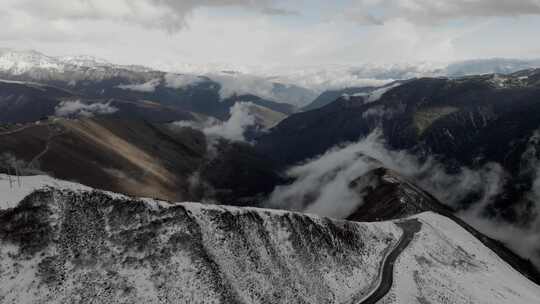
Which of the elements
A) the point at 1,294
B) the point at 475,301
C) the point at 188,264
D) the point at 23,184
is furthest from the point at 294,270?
the point at 23,184

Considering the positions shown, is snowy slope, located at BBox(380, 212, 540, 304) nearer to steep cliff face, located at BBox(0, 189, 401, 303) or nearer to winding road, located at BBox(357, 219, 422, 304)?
winding road, located at BBox(357, 219, 422, 304)

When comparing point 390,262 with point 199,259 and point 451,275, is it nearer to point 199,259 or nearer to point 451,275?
point 451,275

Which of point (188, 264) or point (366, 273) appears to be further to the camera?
point (366, 273)

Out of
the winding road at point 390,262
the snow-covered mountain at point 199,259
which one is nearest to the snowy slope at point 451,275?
the snow-covered mountain at point 199,259

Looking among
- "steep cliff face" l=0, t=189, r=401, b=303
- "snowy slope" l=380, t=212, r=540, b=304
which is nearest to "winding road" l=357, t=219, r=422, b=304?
"snowy slope" l=380, t=212, r=540, b=304

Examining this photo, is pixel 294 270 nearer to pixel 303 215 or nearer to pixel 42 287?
pixel 303 215
